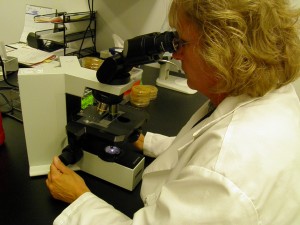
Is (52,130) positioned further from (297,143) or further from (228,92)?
(297,143)

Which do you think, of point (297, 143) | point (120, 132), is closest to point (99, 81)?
point (120, 132)

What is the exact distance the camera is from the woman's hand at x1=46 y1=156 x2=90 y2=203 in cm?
81

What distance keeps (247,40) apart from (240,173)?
315 mm

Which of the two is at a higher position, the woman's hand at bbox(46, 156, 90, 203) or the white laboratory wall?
the white laboratory wall

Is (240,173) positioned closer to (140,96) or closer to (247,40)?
(247,40)

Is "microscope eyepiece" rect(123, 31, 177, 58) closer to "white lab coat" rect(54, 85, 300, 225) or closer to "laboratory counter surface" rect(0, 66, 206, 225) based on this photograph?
"white lab coat" rect(54, 85, 300, 225)

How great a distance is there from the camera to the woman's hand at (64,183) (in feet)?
2.66

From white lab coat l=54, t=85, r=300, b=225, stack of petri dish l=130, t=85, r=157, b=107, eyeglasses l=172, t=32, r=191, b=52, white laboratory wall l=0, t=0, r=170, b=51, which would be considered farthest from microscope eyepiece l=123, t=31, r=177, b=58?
white laboratory wall l=0, t=0, r=170, b=51

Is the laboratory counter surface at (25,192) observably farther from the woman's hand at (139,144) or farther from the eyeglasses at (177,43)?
the eyeglasses at (177,43)

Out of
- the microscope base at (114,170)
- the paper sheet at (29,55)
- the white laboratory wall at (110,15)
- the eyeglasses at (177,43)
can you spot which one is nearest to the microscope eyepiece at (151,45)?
the eyeglasses at (177,43)

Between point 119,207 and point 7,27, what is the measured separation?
7.62ft

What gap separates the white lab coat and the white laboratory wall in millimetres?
Result: 1546

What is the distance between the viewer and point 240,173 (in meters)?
0.49

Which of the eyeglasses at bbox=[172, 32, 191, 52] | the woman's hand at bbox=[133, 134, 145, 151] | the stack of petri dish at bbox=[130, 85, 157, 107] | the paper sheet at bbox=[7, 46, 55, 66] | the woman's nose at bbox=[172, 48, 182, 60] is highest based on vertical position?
the eyeglasses at bbox=[172, 32, 191, 52]
